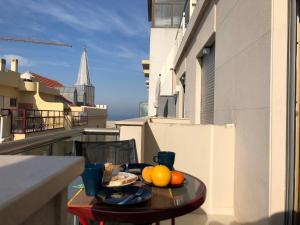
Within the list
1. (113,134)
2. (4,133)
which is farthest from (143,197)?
(4,133)

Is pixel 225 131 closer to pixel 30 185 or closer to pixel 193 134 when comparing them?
pixel 193 134

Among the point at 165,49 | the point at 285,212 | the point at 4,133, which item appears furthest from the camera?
the point at 165,49

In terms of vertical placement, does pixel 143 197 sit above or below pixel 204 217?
above

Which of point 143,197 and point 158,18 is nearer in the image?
point 143,197

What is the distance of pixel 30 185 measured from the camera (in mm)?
784

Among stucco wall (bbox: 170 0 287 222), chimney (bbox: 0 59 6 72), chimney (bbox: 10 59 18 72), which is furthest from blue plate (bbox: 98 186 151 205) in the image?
chimney (bbox: 10 59 18 72)

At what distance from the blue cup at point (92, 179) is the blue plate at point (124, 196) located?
0.18 feet

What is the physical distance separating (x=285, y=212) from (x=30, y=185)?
2590 millimetres

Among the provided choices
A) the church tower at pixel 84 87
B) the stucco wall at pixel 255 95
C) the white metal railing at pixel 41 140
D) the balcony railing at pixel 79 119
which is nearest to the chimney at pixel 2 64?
the balcony railing at pixel 79 119

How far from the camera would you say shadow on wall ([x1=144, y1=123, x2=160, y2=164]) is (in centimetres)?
475

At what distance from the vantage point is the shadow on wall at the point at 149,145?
15.6 feet

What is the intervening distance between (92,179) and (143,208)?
37 cm

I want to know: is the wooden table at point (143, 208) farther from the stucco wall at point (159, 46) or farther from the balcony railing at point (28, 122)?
the stucco wall at point (159, 46)

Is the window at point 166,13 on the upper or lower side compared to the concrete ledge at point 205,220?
upper
